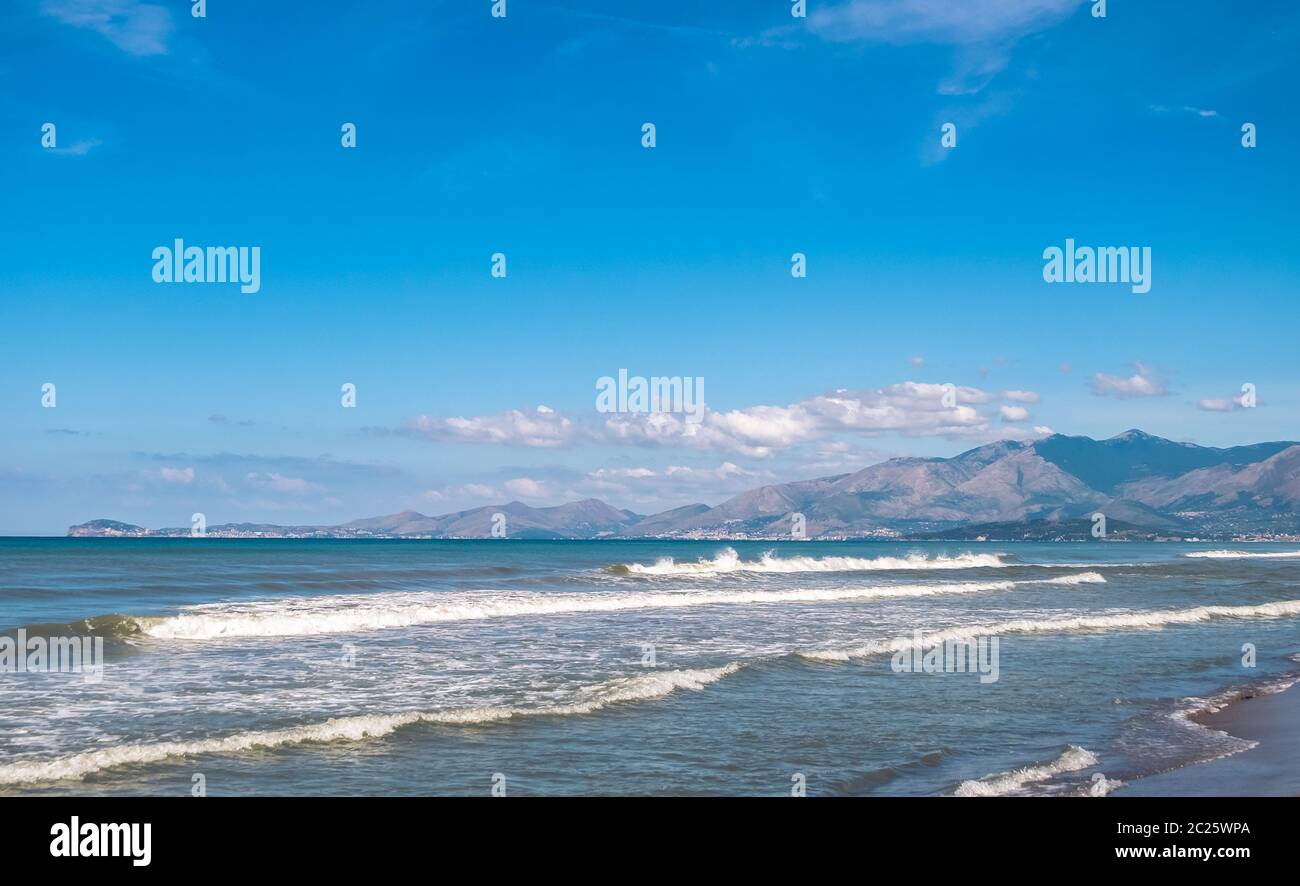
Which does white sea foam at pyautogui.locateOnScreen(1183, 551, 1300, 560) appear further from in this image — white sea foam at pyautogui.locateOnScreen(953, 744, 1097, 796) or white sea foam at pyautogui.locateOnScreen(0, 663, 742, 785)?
white sea foam at pyautogui.locateOnScreen(953, 744, 1097, 796)

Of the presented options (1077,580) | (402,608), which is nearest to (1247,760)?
(402,608)

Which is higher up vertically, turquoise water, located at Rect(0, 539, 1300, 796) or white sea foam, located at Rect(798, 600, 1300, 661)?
turquoise water, located at Rect(0, 539, 1300, 796)

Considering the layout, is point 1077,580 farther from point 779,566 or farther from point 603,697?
point 603,697

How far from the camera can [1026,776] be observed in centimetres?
988

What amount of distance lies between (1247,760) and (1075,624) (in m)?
16.2

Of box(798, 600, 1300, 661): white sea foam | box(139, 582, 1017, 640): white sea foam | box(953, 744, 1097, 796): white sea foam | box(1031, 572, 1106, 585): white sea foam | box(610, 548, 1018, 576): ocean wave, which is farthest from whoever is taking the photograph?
box(610, 548, 1018, 576): ocean wave

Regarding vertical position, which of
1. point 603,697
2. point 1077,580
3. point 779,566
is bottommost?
point 1077,580

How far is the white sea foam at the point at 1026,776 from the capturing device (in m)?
9.32

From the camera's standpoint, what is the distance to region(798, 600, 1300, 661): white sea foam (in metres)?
19.9

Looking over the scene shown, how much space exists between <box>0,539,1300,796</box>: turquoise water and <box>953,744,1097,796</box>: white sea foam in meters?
0.04

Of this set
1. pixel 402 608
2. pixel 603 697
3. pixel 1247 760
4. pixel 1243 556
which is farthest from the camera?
pixel 1243 556

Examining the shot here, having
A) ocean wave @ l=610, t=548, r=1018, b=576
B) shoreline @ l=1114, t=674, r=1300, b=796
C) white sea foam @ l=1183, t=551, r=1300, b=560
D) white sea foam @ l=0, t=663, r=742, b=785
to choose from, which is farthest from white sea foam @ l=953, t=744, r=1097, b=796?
white sea foam @ l=1183, t=551, r=1300, b=560
